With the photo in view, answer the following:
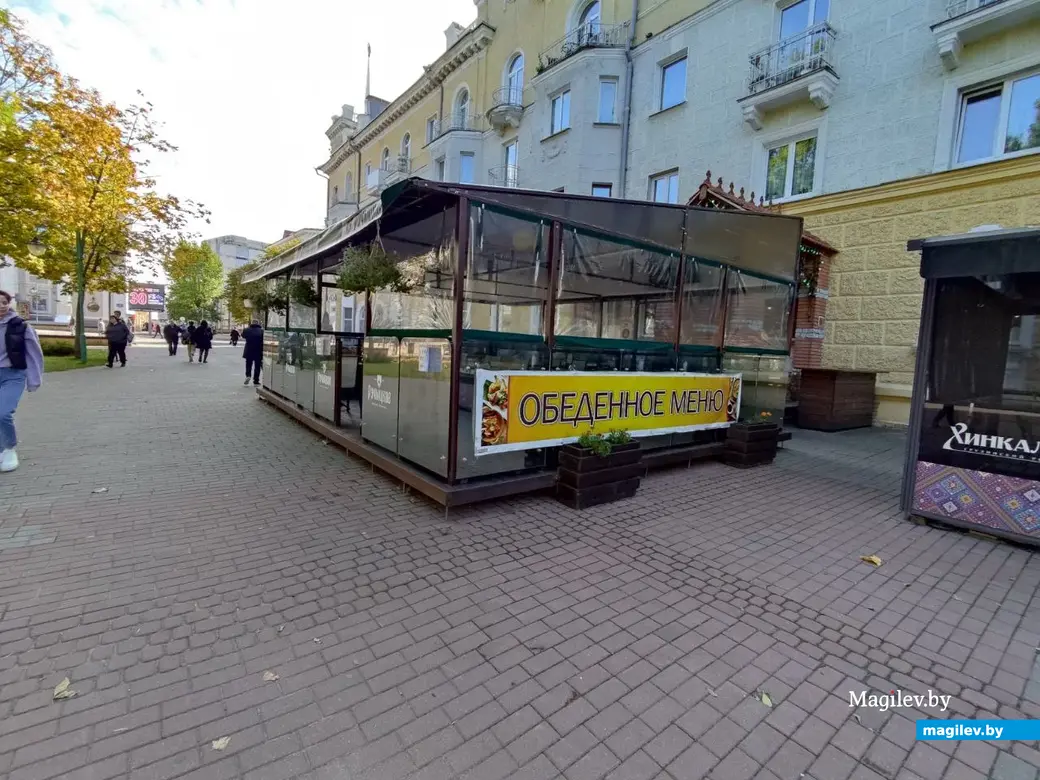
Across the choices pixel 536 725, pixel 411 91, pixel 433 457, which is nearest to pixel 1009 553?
pixel 536 725

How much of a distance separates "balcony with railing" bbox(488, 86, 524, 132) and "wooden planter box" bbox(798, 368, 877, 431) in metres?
14.0

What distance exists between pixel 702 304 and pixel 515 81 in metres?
16.0

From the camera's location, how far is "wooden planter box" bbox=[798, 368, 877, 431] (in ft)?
30.6

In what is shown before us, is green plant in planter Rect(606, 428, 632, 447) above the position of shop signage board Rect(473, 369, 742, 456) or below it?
below

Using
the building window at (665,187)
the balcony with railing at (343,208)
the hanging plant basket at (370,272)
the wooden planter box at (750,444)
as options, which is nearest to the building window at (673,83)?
the building window at (665,187)

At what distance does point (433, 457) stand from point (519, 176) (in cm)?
1578

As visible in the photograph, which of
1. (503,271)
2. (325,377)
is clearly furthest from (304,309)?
(503,271)

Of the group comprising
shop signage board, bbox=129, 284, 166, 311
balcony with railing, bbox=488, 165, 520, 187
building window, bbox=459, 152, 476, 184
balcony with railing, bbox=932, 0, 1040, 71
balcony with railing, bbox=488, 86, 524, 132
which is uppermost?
balcony with railing, bbox=488, 86, 524, 132

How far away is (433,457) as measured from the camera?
468 cm

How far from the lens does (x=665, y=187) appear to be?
1423 centimetres

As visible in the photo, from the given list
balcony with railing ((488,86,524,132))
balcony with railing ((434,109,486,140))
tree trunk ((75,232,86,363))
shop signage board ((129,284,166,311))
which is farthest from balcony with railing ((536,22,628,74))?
shop signage board ((129,284,166,311))

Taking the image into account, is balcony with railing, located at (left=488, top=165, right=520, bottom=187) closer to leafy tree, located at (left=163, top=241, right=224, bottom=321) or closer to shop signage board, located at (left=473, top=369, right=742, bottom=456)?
shop signage board, located at (left=473, top=369, right=742, bottom=456)

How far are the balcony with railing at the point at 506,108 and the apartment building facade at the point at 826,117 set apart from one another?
0.26 feet

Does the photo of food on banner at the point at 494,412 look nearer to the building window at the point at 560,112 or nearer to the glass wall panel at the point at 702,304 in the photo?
the glass wall panel at the point at 702,304
